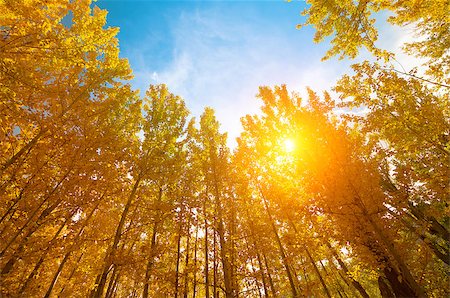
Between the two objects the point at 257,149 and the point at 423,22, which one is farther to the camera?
the point at 257,149

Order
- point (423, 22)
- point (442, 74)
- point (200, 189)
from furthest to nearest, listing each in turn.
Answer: point (200, 189)
point (442, 74)
point (423, 22)

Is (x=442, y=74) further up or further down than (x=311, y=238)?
further up

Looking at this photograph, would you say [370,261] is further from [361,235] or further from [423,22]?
[423,22]

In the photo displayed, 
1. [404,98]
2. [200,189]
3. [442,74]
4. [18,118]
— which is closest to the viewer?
[18,118]

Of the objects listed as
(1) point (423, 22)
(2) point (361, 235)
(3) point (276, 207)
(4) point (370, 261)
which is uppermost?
(1) point (423, 22)

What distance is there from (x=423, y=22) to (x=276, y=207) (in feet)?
25.7

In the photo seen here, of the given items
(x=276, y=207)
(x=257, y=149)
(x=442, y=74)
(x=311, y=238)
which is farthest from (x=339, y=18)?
(x=276, y=207)

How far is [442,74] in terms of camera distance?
6.96 meters

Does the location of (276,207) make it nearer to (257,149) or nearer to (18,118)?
(257,149)

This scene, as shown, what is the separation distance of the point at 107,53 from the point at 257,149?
280 inches

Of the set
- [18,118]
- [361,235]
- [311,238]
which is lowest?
[361,235]

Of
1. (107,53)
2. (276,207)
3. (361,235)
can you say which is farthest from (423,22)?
(107,53)

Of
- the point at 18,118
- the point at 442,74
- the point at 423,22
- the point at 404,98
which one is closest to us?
the point at 18,118

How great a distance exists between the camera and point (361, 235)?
521cm
